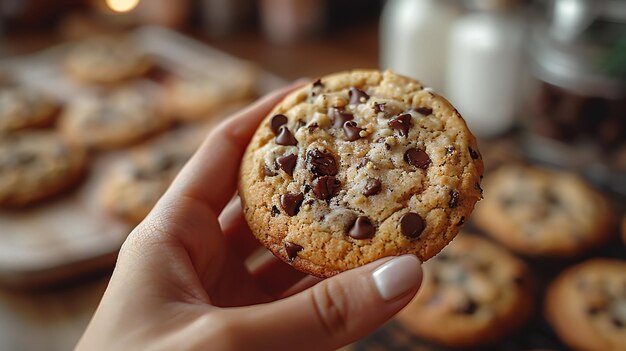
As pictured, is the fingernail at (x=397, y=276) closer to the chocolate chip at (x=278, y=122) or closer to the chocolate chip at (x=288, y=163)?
the chocolate chip at (x=288, y=163)

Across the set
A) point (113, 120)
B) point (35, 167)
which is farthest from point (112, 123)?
point (35, 167)

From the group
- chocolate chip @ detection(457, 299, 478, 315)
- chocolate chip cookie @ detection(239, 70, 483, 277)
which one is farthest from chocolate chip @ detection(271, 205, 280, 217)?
chocolate chip @ detection(457, 299, 478, 315)

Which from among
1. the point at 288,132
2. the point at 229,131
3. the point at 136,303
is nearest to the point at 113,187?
the point at 229,131

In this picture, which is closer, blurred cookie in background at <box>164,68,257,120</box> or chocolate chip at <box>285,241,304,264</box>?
chocolate chip at <box>285,241,304,264</box>

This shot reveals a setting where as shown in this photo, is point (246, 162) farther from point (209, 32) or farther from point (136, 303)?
point (209, 32)

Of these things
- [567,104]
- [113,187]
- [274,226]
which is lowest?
[113,187]

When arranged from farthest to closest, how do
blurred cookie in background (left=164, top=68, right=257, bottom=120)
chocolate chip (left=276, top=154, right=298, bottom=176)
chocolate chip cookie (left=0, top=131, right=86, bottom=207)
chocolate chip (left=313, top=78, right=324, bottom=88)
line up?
blurred cookie in background (left=164, top=68, right=257, bottom=120)
chocolate chip cookie (left=0, top=131, right=86, bottom=207)
chocolate chip (left=313, top=78, right=324, bottom=88)
chocolate chip (left=276, top=154, right=298, bottom=176)

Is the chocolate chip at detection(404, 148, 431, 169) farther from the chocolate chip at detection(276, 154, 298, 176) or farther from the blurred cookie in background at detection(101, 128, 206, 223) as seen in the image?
the blurred cookie in background at detection(101, 128, 206, 223)
